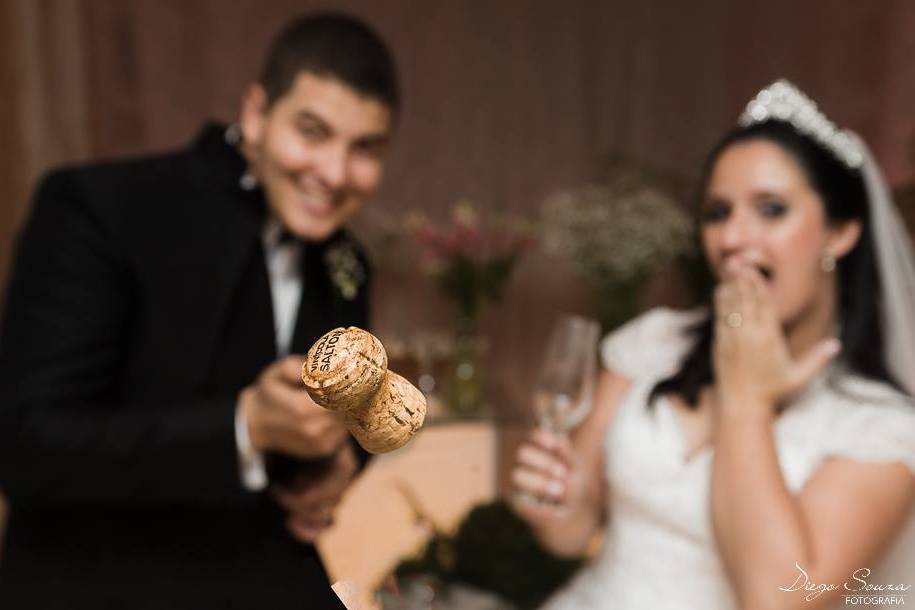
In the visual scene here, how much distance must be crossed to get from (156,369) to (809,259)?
1.09 meters

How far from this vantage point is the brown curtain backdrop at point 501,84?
258cm

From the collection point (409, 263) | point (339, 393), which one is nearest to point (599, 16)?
point (409, 263)

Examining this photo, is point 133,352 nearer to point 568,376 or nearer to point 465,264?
point 568,376

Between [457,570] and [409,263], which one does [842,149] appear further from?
[409,263]

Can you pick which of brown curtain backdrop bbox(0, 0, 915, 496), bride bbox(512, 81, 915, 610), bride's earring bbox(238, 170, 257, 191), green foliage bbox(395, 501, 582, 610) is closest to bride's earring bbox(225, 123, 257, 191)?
bride's earring bbox(238, 170, 257, 191)

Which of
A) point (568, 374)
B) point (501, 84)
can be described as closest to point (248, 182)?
point (568, 374)

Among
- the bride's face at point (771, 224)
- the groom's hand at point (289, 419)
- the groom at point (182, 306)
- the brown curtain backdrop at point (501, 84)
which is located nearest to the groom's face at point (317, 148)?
the groom at point (182, 306)

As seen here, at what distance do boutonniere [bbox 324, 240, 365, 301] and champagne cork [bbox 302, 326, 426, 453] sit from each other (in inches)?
29.6

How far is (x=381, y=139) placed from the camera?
1.35 m

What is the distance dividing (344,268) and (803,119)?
0.82 meters

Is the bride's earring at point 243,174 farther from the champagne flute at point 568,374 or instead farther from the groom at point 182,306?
A: the champagne flute at point 568,374

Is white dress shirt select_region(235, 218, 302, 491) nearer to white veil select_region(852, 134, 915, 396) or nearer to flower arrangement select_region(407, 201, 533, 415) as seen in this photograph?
white veil select_region(852, 134, 915, 396)

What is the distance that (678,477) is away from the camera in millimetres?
1400

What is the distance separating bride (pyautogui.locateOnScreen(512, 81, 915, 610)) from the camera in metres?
1.08
